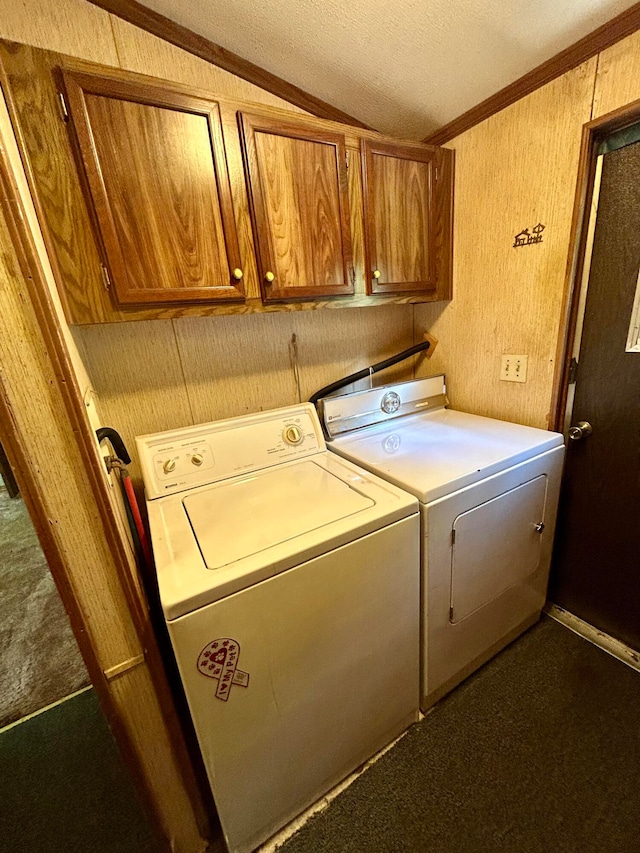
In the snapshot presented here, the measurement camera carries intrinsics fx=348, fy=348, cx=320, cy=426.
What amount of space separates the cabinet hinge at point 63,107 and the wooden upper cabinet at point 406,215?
3.25 ft

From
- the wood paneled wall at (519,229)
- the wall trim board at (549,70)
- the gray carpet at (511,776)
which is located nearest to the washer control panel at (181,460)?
the gray carpet at (511,776)

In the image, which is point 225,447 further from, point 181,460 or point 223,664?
point 223,664

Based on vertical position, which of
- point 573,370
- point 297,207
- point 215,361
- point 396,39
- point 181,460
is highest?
point 396,39

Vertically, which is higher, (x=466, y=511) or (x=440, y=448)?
(x=440, y=448)

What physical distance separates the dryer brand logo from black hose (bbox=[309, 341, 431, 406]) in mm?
1094

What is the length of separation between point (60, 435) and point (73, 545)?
0.24 meters

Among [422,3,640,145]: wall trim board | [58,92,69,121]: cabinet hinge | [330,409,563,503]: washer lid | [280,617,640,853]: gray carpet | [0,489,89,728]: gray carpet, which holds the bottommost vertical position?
[280,617,640,853]: gray carpet

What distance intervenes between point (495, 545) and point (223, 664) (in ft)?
3.37

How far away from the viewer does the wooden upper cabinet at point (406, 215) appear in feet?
4.75

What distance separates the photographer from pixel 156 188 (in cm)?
108

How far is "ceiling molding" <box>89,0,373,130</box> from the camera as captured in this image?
3.71 ft

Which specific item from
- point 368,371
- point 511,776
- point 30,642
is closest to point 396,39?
point 368,371

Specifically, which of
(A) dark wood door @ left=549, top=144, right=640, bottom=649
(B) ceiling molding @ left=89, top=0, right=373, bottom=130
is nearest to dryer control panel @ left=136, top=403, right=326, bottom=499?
(A) dark wood door @ left=549, top=144, right=640, bottom=649

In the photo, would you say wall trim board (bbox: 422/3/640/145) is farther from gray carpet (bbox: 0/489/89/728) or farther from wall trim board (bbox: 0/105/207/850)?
gray carpet (bbox: 0/489/89/728)
